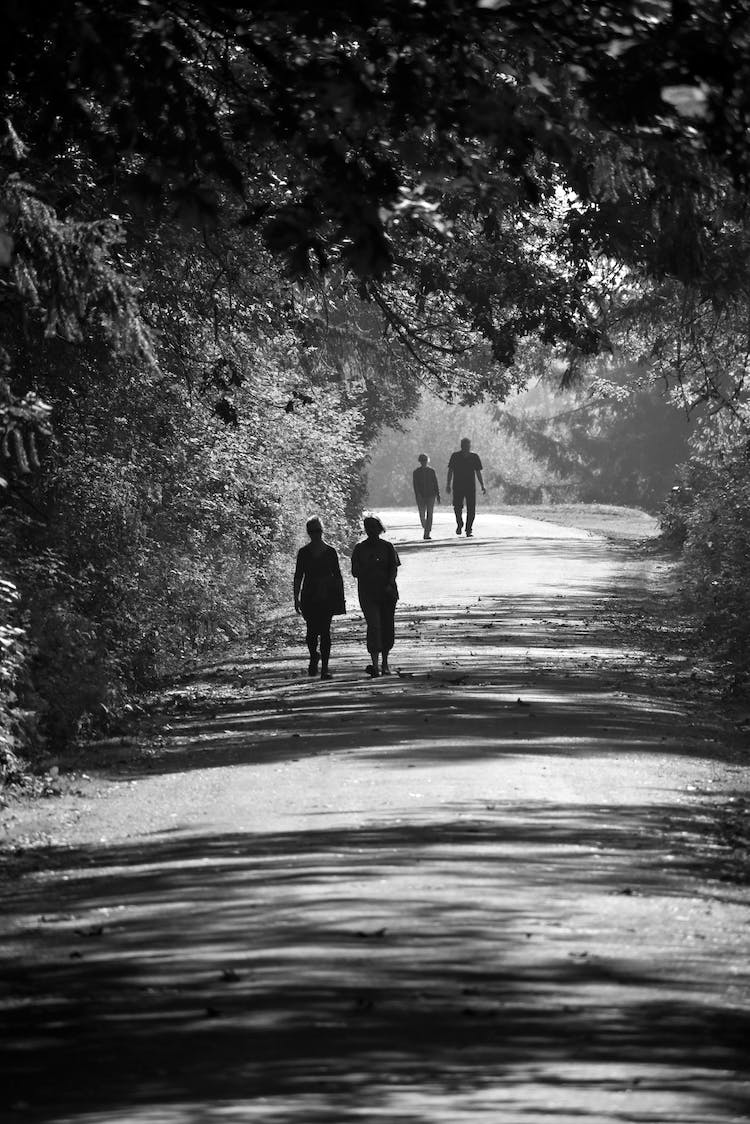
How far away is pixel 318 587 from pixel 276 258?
3726mm

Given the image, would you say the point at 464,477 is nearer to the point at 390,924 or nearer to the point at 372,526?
the point at 372,526

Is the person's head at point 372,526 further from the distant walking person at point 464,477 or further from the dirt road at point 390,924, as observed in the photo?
the distant walking person at point 464,477

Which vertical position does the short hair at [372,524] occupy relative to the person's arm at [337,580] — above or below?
above

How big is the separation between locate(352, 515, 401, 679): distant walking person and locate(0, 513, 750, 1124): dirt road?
2771mm

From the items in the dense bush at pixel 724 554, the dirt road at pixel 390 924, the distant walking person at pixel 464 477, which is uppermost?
the distant walking person at pixel 464 477

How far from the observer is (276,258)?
21.1 m

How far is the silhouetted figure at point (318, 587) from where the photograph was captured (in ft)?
74.6

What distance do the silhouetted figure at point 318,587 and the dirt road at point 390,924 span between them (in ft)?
9.83

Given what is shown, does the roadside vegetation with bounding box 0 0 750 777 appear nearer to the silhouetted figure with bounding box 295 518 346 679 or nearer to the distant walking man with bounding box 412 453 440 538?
the silhouetted figure with bounding box 295 518 346 679

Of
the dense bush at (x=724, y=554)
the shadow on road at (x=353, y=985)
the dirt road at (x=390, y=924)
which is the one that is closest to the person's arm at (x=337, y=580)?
the dirt road at (x=390, y=924)

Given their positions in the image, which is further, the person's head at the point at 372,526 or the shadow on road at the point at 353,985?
the person's head at the point at 372,526

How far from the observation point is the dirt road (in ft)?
23.3

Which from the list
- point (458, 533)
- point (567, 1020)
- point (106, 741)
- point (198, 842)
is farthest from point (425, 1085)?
point (458, 533)

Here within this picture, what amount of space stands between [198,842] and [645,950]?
3977 mm
